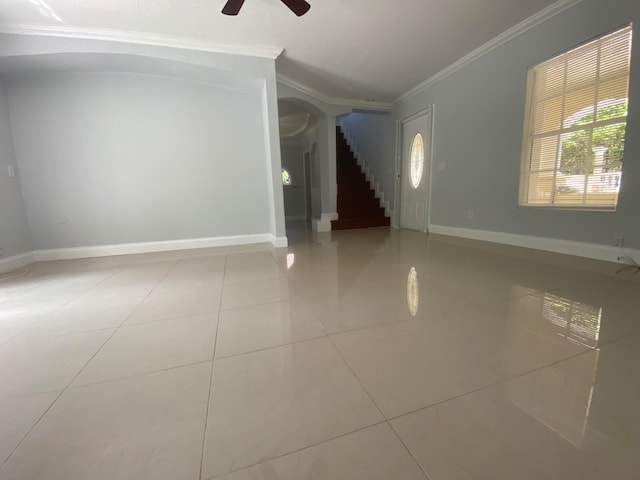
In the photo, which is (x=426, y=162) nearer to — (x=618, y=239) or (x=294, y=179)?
(x=618, y=239)

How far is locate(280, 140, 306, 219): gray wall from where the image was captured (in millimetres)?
7488

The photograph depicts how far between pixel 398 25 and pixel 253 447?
3711 mm

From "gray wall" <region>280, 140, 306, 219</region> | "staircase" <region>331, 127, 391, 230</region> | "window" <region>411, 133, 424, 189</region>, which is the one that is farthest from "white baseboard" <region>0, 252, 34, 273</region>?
"window" <region>411, 133, 424, 189</region>

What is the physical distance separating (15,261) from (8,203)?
0.68 metres

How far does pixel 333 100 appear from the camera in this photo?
4.76m

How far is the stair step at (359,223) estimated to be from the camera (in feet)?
16.8

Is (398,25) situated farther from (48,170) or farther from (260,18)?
(48,170)

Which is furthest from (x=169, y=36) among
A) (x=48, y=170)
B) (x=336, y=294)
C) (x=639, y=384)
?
(x=639, y=384)

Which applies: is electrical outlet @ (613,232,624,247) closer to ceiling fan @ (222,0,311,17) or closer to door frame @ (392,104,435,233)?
door frame @ (392,104,435,233)

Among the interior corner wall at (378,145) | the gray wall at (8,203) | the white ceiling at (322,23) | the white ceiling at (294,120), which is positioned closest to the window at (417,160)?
the interior corner wall at (378,145)

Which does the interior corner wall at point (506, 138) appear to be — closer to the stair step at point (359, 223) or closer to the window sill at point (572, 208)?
the window sill at point (572, 208)

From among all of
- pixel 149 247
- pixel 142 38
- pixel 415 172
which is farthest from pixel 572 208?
pixel 149 247

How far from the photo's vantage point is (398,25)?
2.74 m

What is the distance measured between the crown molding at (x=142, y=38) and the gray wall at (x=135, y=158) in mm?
572
